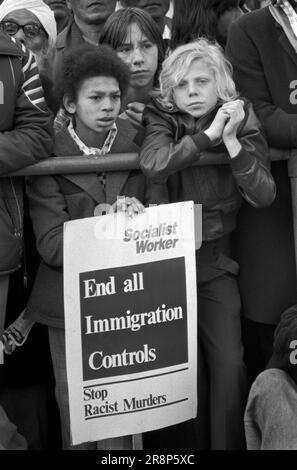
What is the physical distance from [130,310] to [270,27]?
1394 millimetres

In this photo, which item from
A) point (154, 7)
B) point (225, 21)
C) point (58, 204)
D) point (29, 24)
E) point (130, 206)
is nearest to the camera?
point (130, 206)

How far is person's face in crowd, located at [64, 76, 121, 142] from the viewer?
450cm

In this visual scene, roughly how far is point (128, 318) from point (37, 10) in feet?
5.94

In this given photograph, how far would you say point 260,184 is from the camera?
4.39 metres

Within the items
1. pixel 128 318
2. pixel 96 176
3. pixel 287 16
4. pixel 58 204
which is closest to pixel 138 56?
pixel 287 16

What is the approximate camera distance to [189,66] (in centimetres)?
457

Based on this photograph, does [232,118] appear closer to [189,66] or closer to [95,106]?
[189,66]

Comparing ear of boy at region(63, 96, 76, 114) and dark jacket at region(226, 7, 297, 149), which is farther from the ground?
dark jacket at region(226, 7, 297, 149)

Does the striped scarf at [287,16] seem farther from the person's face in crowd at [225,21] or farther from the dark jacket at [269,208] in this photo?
the person's face in crowd at [225,21]

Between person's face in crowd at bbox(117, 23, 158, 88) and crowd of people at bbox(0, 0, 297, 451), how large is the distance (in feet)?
0.50

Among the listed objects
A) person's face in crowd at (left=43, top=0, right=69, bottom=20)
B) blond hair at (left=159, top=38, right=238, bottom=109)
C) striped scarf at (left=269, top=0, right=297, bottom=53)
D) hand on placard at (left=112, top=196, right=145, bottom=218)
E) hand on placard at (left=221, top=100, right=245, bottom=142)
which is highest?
person's face in crowd at (left=43, top=0, right=69, bottom=20)

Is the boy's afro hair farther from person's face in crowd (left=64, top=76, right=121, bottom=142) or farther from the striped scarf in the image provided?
the striped scarf

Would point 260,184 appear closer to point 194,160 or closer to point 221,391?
point 194,160

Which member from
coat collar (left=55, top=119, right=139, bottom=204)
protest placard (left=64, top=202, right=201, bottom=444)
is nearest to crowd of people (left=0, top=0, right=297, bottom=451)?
coat collar (left=55, top=119, right=139, bottom=204)
